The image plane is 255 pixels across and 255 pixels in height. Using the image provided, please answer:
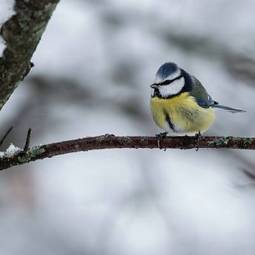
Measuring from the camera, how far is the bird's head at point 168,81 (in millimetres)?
1664

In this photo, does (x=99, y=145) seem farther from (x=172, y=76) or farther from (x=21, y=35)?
(x=172, y=76)

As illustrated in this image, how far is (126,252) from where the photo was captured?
3285 millimetres

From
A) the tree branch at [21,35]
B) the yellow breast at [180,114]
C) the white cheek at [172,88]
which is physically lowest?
the tree branch at [21,35]

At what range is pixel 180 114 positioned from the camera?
1705mm

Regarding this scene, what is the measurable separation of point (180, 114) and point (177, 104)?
1.1 inches

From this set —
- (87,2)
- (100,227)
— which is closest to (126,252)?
(100,227)

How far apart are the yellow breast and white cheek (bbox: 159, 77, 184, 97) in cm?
1

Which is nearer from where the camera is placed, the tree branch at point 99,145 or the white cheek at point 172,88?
the tree branch at point 99,145

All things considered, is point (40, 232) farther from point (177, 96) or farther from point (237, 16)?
point (177, 96)

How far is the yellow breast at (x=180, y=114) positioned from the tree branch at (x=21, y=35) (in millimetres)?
798

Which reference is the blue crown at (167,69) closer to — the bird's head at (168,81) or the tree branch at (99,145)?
the bird's head at (168,81)

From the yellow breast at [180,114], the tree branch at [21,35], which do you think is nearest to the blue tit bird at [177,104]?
the yellow breast at [180,114]

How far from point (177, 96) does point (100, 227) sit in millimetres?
1610

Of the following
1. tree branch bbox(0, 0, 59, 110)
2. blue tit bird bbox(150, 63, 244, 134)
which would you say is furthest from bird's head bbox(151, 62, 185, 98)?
tree branch bbox(0, 0, 59, 110)
